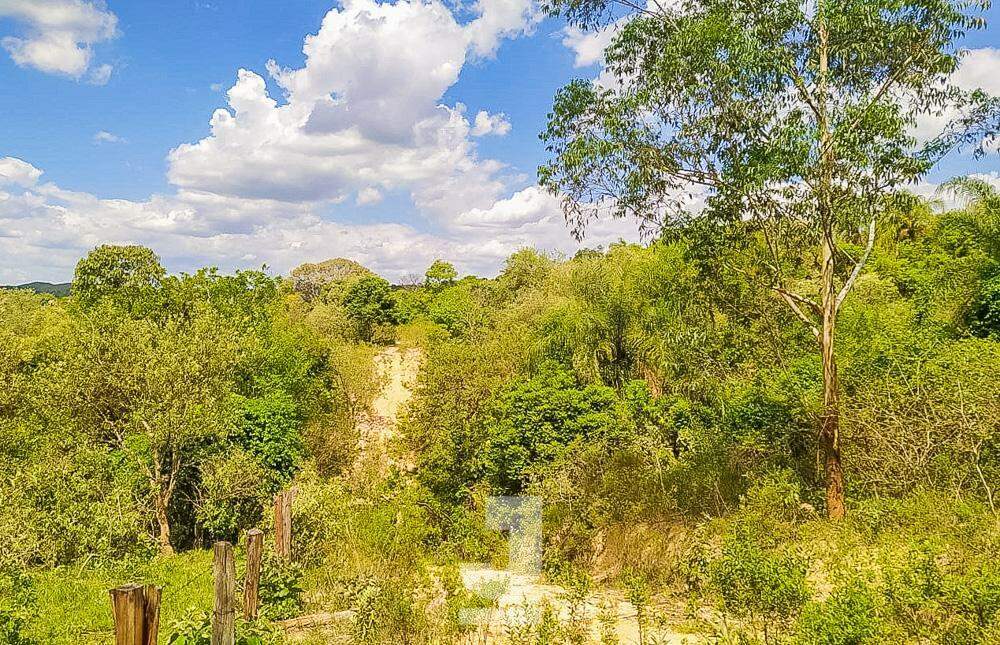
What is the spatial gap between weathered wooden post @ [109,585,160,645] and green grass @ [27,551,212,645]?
14.6ft

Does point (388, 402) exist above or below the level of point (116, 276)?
below

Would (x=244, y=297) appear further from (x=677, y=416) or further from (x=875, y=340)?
(x=875, y=340)

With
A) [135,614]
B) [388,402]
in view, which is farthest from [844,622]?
[388,402]

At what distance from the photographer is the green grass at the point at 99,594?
712cm

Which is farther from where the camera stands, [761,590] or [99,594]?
[99,594]

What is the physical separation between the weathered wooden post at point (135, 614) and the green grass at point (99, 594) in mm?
4439

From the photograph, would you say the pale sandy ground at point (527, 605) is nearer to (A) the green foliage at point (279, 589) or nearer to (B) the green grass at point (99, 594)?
(A) the green foliage at point (279, 589)

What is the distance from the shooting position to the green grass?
7.12 m

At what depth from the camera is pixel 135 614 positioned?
3.23m

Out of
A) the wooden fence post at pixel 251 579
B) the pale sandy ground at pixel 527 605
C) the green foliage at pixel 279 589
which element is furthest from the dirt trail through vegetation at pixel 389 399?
the wooden fence post at pixel 251 579

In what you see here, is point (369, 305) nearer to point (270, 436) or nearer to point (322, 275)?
point (322, 275)

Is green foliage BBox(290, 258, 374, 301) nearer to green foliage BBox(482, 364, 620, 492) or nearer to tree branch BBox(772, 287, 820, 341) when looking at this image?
green foliage BBox(482, 364, 620, 492)

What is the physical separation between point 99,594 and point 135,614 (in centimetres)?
691

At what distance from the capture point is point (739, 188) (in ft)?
27.4
